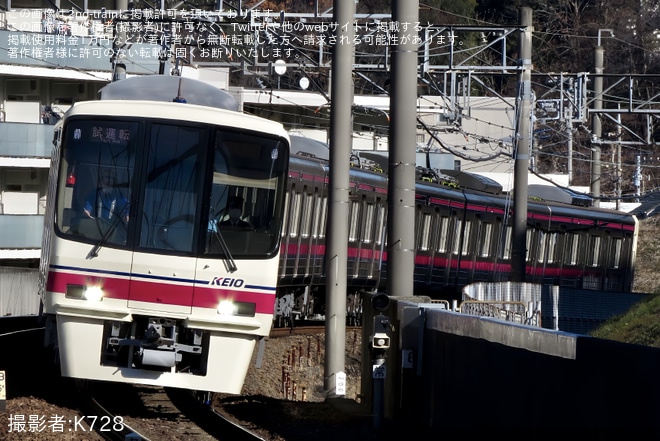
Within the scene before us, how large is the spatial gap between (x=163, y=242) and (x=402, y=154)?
2861 mm

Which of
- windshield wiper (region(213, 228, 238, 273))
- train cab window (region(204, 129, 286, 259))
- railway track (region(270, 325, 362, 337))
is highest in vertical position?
train cab window (region(204, 129, 286, 259))

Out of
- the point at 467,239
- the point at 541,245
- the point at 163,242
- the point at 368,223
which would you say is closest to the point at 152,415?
the point at 163,242

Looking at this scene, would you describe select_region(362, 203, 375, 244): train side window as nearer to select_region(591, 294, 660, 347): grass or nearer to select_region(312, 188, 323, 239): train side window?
select_region(312, 188, 323, 239): train side window

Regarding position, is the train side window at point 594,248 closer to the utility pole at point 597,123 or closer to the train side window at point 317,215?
the utility pole at point 597,123

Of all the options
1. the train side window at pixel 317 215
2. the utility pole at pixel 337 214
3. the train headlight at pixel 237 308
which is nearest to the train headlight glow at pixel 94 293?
the train headlight at pixel 237 308

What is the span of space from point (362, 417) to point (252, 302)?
2.22 m

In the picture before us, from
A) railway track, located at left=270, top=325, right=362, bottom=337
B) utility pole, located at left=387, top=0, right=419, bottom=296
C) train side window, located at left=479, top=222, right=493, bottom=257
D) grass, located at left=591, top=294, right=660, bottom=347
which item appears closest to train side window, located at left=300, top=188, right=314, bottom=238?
railway track, located at left=270, top=325, right=362, bottom=337

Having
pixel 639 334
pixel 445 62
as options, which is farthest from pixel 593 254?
pixel 445 62

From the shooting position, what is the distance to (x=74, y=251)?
1191 centimetres

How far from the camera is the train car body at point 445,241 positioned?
902 inches

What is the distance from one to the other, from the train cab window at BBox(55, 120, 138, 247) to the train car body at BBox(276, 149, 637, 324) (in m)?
9.23

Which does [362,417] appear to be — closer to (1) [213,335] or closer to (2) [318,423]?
(2) [318,423]

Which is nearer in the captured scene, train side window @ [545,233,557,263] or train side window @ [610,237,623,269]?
train side window @ [545,233,557,263]

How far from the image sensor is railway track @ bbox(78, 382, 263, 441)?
38.7ft
